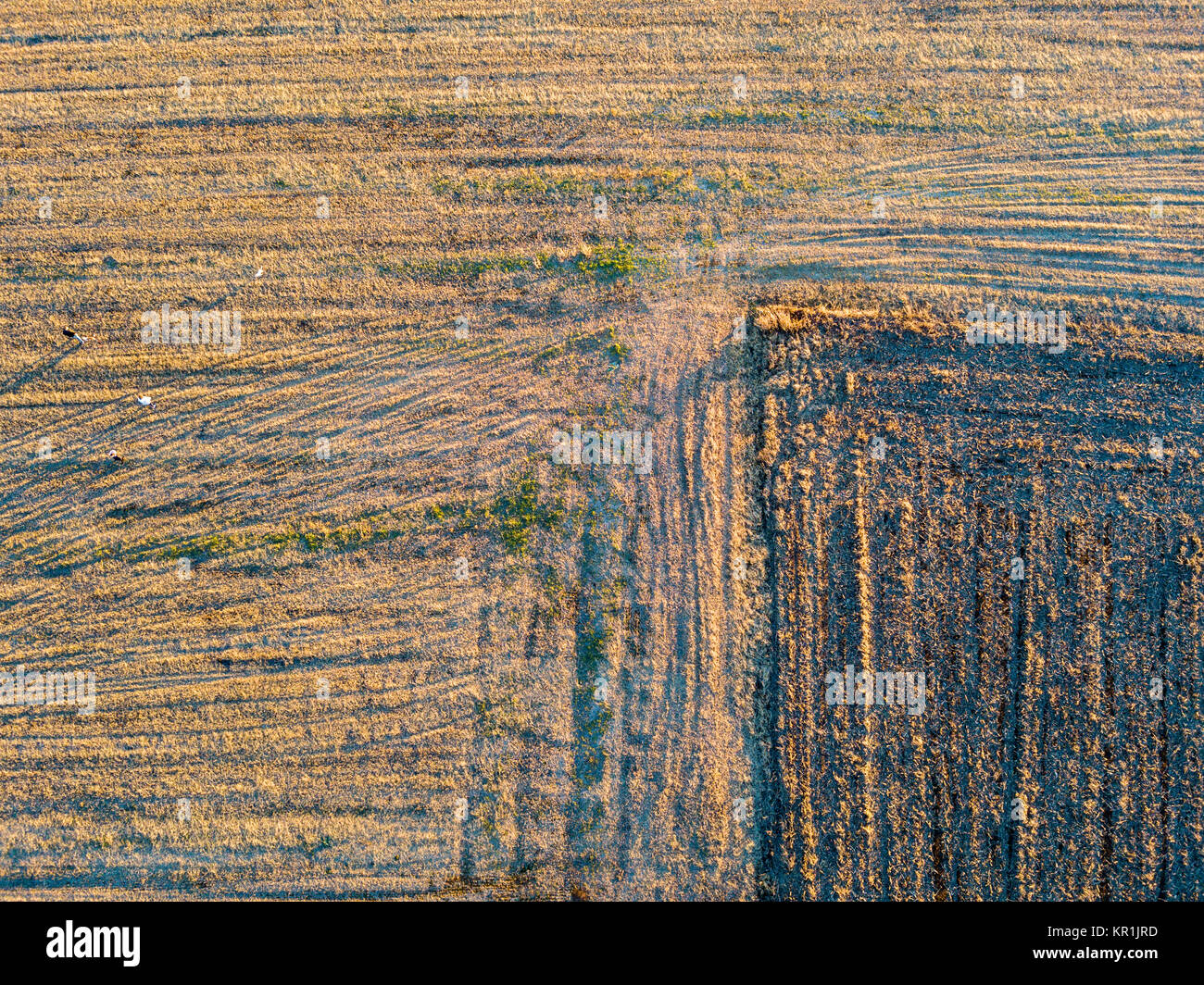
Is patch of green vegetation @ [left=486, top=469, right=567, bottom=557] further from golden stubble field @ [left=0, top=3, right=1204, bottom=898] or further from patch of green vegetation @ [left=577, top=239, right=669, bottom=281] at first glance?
patch of green vegetation @ [left=577, top=239, right=669, bottom=281]

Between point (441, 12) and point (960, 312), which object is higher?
point (441, 12)

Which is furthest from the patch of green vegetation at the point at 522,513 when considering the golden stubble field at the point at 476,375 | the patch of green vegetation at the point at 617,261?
the patch of green vegetation at the point at 617,261

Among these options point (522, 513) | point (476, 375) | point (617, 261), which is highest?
point (617, 261)

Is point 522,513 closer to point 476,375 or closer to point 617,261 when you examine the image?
point 476,375

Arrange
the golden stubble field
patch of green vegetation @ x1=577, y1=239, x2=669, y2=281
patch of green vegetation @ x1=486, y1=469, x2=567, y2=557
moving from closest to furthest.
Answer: the golden stubble field → patch of green vegetation @ x1=486, y1=469, x2=567, y2=557 → patch of green vegetation @ x1=577, y1=239, x2=669, y2=281

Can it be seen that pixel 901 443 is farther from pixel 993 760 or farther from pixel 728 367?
pixel 993 760

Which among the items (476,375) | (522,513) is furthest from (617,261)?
(522,513)

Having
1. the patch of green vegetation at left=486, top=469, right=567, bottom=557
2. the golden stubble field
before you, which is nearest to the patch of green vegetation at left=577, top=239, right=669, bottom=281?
the golden stubble field
